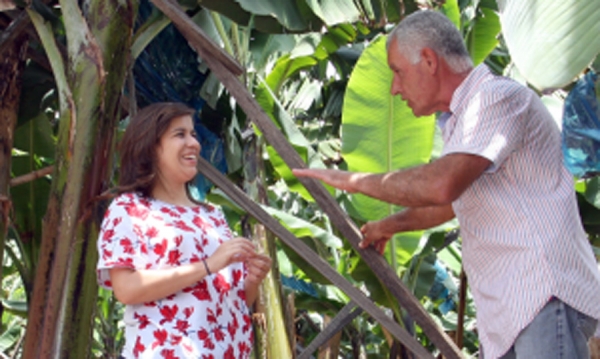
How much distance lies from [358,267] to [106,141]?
3.84 feet

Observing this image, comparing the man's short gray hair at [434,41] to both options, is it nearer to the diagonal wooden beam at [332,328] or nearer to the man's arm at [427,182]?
the man's arm at [427,182]

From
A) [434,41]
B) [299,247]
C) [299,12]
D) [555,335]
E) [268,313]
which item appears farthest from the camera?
[268,313]

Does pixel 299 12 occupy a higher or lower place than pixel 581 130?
higher

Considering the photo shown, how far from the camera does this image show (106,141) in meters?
2.11

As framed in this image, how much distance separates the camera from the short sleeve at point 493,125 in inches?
60.6

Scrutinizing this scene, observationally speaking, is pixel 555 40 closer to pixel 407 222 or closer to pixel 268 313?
pixel 407 222

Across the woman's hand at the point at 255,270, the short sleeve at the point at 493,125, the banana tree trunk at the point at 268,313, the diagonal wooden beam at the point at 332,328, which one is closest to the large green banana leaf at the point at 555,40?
Answer: the short sleeve at the point at 493,125

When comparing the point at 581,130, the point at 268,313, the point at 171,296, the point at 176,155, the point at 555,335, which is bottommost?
the point at 555,335

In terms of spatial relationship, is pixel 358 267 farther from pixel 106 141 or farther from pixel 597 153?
pixel 597 153

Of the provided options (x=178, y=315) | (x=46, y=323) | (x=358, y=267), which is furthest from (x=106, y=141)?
(x=358, y=267)

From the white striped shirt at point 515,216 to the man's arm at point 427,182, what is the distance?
0.03 meters

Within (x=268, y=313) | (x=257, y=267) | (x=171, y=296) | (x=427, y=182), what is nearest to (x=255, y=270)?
(x=257, y=267)

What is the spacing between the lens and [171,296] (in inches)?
66.0

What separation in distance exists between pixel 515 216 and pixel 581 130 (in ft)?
1.12
